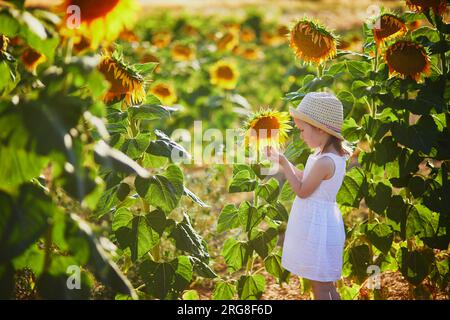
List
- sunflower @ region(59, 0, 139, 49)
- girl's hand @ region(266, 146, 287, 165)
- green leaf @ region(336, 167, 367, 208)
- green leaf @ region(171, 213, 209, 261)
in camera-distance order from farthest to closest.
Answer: green leaf @ region(336, 167, 367, 208)
green leaf @ region(171, 213, 209, 261)
girl's hand @ region(266, 146, 287, 165)
sunflower @ region(59, 0, 139, 49)

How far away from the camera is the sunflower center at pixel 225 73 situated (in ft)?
21.9

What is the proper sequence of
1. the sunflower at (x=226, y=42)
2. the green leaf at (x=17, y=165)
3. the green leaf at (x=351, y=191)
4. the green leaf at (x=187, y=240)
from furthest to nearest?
the sunflower at (x=226, y=42)
the green leaf at (x=351, y=191)
the green leaf at (x=187, y=240)
the green leaf at (x=17, y=165)

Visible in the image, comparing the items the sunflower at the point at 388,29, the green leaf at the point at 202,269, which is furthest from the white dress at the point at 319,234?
the sunflower at the point at 388,29

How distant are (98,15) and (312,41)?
4.18 ft

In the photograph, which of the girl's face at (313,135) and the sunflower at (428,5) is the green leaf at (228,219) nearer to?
the girl's face at (313,135)

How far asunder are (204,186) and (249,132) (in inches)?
88.9

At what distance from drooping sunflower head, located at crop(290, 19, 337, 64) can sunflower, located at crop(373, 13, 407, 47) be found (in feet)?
0.69

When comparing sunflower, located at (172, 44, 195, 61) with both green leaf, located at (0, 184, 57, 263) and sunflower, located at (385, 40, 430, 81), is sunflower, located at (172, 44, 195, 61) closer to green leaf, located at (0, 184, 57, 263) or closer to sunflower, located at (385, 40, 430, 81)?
sunflower, located at (385, 40, 430, 81)

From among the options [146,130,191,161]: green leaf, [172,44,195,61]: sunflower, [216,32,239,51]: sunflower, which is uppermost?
[216,32,239,51]: sunflower

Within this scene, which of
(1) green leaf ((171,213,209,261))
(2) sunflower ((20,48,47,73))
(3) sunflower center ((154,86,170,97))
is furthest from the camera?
(3) sunflower center ((154,86,170,97))

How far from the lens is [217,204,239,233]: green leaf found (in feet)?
9.43

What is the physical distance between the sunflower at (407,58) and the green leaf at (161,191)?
3.87ft

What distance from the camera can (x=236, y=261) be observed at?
294 centimetres

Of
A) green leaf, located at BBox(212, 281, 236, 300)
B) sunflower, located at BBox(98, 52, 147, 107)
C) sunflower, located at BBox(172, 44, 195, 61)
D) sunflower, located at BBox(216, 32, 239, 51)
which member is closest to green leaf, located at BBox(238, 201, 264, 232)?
green leaf, located at BBox(212, 281, 236, 300)
